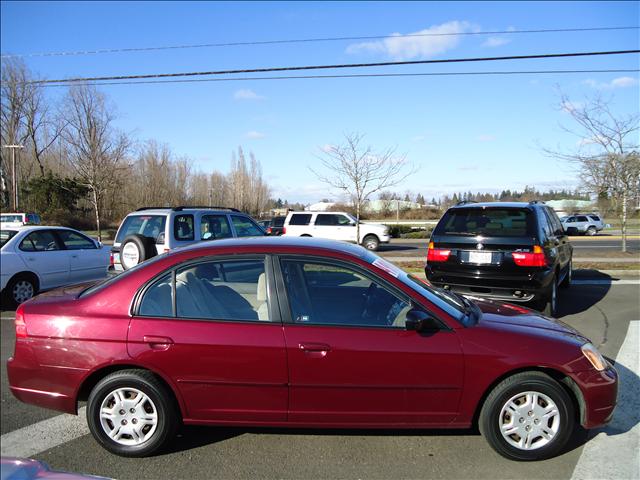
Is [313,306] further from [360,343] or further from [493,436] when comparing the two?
[493,436]

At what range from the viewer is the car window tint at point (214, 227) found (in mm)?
8844

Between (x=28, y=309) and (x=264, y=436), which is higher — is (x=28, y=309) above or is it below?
above

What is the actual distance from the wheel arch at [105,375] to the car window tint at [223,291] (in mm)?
457

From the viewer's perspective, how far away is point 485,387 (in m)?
3.14

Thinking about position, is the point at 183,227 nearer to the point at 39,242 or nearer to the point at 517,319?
the point at 39,242

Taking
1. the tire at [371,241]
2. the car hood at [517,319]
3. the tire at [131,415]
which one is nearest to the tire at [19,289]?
the tire at [131,415]

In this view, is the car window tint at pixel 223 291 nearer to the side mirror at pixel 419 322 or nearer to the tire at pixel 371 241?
the side mirror at pixel 419 322

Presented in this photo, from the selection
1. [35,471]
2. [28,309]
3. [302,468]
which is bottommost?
[302,468]

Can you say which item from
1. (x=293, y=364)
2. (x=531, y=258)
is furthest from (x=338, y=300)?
(x=531, y=258)

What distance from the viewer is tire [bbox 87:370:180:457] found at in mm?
3189

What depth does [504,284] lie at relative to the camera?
6512 mm

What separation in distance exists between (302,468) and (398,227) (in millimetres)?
33528

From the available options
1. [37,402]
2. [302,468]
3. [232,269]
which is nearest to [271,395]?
[302,468]

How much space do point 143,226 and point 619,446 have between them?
24.8 feet
